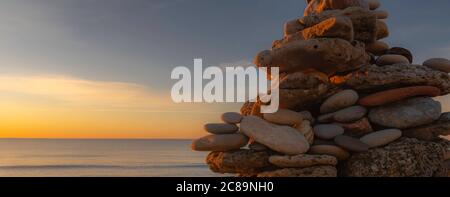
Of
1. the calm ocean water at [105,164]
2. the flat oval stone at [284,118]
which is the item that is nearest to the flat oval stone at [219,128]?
the flat oval stone at [284,118]

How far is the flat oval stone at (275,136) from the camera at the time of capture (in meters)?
8.32

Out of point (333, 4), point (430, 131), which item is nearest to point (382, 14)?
point (333, 4)

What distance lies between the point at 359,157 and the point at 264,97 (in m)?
2.35

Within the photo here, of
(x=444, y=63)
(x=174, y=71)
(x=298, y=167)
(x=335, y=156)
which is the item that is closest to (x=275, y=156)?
(x=298, y=167)

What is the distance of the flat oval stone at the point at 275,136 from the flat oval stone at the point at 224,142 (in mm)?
183

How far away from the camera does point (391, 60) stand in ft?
32.5

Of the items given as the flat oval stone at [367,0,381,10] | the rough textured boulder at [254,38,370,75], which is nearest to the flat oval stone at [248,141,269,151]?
the rough textured boulder at [254,38,370,75]

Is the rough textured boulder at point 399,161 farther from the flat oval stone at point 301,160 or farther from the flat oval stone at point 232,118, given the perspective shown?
the flat oval stone at point 232,118

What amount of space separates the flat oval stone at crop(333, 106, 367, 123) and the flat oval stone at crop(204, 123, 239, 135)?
2252 millimetres

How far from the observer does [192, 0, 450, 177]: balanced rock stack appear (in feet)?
27.7

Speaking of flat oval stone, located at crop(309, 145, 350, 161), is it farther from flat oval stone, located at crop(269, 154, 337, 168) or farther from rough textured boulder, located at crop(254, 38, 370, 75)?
rough textured boulder, located at crop(254, 38, 370, 75)

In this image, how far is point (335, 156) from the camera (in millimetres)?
8625

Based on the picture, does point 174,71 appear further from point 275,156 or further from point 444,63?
point 444,63

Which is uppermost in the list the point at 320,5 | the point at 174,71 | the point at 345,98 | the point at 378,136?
the point at 320,5
